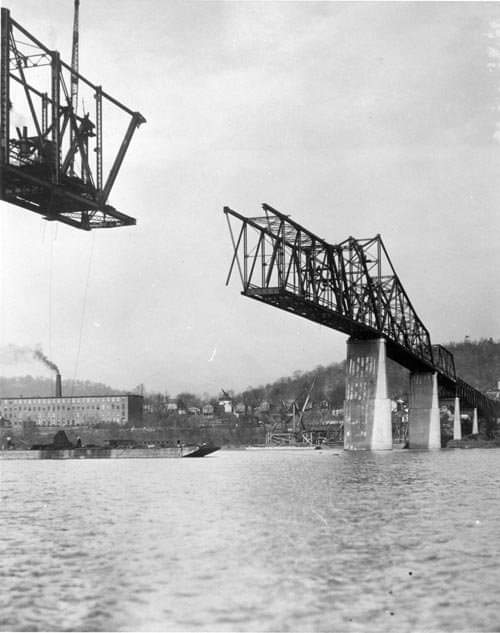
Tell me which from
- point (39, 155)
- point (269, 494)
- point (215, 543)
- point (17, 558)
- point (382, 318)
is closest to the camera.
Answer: point (17, 558)

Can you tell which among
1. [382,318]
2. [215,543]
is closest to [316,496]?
[215,543]

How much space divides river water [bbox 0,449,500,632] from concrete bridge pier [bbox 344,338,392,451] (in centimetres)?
5065

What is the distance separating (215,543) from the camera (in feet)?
61.8

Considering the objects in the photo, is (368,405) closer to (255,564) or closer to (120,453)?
(120,453)

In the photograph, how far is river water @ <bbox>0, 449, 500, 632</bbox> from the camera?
11969 millimetres

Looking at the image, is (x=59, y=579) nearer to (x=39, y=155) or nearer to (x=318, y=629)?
(x=318, y=629)

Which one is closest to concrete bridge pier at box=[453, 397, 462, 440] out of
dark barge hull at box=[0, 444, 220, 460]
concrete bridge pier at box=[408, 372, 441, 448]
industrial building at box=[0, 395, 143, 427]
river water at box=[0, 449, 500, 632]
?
concrete bridge pier at box=[408, 372, 441, 448]

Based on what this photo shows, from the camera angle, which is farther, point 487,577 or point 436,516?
point 436,516

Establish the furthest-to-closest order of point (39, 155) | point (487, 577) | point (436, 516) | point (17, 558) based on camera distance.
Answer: point (39, 155) < point (436, 516) < point (17, 558) < point (487, 577)

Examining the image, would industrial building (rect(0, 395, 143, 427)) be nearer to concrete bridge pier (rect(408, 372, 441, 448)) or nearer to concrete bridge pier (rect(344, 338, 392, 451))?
concrete bridge pier (rect(408, 372, 441, 448))

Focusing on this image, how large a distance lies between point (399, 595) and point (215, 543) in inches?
257

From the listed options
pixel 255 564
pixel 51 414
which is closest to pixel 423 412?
pixel 255 564

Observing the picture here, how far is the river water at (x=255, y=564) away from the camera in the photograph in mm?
11969

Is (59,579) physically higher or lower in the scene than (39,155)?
lower
